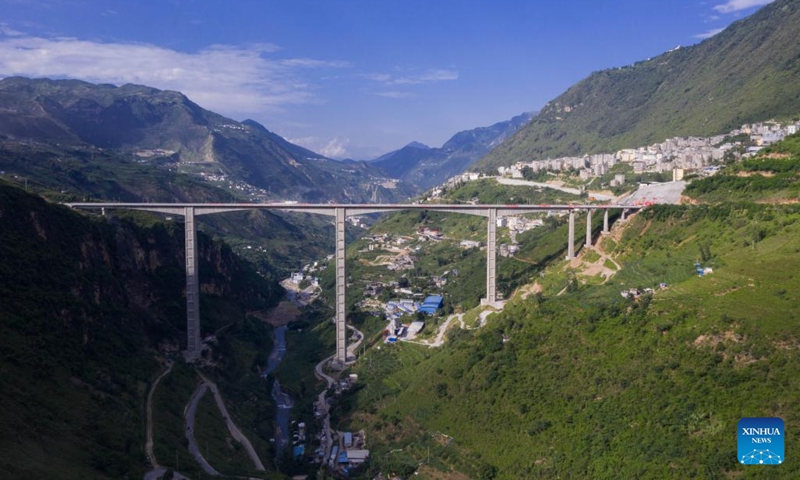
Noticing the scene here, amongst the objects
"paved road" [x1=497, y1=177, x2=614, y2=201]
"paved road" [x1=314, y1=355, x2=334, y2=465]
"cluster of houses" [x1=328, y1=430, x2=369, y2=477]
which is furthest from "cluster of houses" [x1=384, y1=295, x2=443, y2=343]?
"paved road" [x1=497, y1=177, x2=614, y2=201]

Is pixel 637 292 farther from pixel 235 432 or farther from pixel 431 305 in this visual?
pixel 431 305

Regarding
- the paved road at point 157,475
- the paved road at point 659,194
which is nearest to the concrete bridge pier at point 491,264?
the paved road at point 659,194

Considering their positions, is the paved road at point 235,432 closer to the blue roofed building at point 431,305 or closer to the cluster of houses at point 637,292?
the blue roofed building at point 431,305

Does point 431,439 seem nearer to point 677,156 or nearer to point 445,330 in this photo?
point 445,330

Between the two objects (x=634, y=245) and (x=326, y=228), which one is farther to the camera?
(x=326, y=228)

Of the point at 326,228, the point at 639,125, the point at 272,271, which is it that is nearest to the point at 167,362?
the point at 272,271

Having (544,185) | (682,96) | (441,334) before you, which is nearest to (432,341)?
(441,334)
